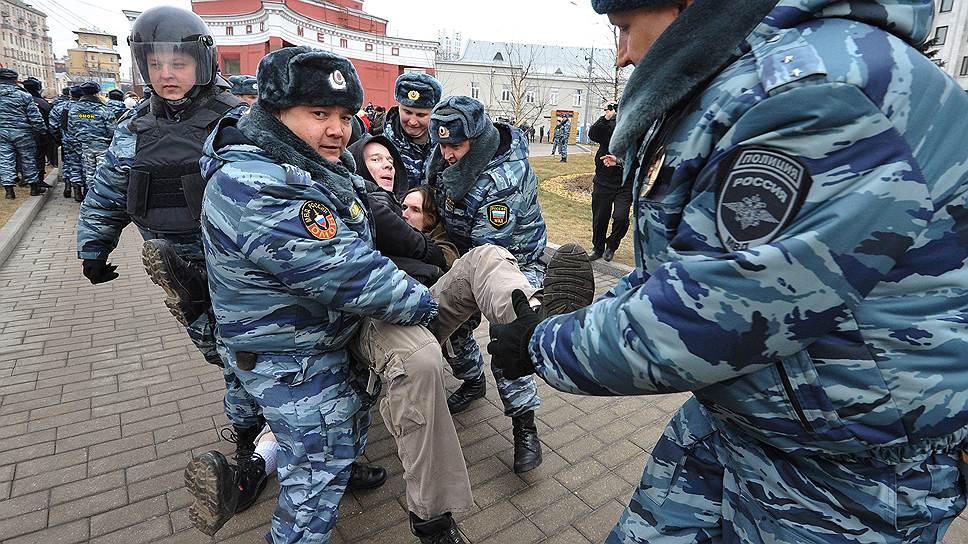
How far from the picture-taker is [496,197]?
2.91 meters

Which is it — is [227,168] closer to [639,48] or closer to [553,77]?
[639,48]

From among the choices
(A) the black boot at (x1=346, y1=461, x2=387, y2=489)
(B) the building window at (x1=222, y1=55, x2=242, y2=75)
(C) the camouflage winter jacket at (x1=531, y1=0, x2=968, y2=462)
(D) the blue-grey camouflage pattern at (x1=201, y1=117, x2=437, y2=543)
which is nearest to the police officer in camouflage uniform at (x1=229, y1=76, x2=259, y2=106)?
(D) the blue-grey camouflage pattern at (x1=201, y1=117, x2=437, y2=543)

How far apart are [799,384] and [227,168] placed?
1.80 meters

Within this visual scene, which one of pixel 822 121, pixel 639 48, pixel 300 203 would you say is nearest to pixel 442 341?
pixel 300 203

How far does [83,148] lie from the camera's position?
9211 millimetres

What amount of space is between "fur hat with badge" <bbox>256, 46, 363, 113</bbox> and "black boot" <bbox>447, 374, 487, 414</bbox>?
7.27ft

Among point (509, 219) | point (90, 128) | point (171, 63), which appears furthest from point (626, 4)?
point (90, 128)

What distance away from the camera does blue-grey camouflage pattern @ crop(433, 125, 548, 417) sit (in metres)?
2.91

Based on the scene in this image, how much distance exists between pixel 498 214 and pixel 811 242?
2081 millimetres

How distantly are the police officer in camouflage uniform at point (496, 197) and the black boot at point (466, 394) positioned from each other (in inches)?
24.5

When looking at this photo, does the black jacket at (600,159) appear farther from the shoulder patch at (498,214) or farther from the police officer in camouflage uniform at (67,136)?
the police officer in camouflage uniform at (67,136)

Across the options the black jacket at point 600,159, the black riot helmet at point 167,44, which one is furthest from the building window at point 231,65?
the black riot helmet at point 167,44

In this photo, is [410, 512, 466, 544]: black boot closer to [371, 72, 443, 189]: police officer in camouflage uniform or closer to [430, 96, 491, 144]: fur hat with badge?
[430, 96, 491, 144]: fur hat with badge

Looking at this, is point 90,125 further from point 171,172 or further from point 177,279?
point 177,279
